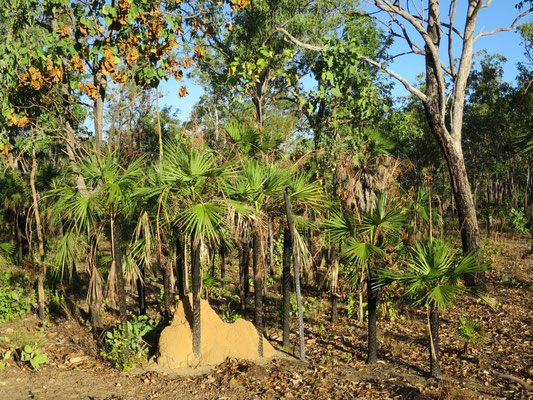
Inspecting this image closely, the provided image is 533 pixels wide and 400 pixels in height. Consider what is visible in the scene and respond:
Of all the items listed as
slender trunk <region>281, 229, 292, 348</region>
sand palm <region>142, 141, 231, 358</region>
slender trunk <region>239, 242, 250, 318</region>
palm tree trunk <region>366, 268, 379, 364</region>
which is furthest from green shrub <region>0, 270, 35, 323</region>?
palm tree trunk <region>366, 268, 379, 364</region>

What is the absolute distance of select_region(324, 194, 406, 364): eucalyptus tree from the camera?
30.7ft

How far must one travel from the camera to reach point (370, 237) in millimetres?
9719

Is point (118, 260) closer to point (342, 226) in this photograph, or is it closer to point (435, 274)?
point (342, 226)

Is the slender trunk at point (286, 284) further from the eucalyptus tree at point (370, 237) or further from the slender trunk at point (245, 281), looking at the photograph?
the slender trunk at point (245, 281)

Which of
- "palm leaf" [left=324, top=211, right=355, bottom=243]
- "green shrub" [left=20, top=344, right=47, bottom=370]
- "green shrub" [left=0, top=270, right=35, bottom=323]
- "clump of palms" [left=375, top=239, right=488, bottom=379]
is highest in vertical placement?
"palm leaf" [left=324, top=211, right=355, bottom=243]

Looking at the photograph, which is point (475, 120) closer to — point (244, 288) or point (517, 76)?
point (517, 76)

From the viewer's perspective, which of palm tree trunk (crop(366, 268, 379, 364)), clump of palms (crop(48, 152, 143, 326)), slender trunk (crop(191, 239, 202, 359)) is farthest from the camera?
palm tree trunk (crop(366, 268, 379, 364))

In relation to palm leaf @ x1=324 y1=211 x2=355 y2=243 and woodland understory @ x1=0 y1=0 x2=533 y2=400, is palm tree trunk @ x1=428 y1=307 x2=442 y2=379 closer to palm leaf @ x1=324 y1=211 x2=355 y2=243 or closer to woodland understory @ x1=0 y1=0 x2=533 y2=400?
woodland understory @ x1=0 y1=0 x2=533 y2=400

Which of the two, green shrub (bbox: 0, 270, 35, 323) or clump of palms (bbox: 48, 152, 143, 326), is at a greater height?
clump of palms (bbox: 48, 152, 143, 326)

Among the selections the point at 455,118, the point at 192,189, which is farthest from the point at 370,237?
the point at 455,118

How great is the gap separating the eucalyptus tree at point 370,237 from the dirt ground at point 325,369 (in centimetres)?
120

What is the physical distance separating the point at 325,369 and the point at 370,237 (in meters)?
2.67

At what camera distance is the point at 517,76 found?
35562 millimetres

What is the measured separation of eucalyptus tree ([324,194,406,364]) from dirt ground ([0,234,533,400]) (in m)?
1.20
